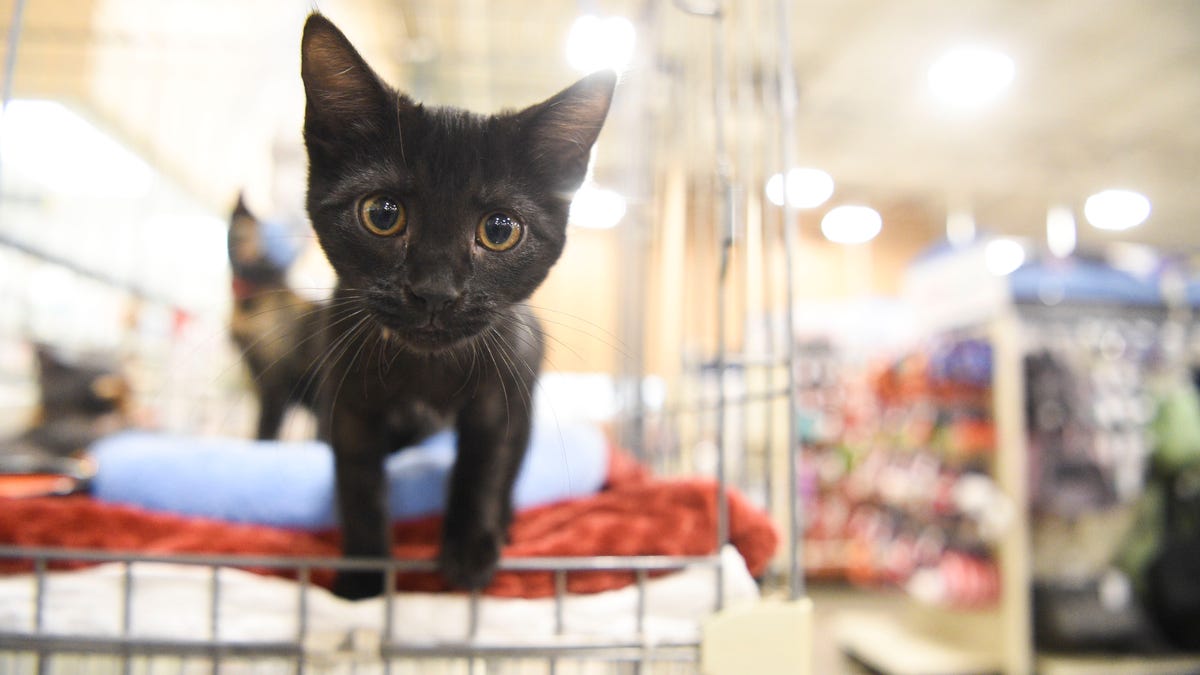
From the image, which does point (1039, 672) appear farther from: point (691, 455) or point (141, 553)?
point (141, 553)

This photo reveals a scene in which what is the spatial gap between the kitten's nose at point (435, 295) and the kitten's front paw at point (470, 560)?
201 mm

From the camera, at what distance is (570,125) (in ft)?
1.65

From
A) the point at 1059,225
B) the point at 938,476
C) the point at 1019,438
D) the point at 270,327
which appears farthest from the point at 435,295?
the point at 1059,225

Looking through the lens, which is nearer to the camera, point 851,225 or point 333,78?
point 333,78

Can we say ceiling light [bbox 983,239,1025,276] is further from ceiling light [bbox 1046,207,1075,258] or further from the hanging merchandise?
ceiling light [bbox 1046,207,1075,258]

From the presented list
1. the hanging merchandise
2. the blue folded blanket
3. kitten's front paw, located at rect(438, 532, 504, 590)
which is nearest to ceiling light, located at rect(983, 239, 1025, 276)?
the hanging merchandise

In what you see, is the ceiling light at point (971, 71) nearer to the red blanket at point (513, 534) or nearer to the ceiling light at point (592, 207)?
the ceiling light at point (592, 207)

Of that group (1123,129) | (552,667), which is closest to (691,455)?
(552,667)

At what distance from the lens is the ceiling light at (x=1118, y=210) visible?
419 cm

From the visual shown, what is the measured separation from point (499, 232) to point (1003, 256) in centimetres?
200

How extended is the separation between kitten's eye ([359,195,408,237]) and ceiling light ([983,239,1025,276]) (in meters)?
1.98

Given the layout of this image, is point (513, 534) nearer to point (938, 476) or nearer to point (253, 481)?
point (253, 481)

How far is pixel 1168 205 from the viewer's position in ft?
14.7

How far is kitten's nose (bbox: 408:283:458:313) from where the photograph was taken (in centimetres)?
44
